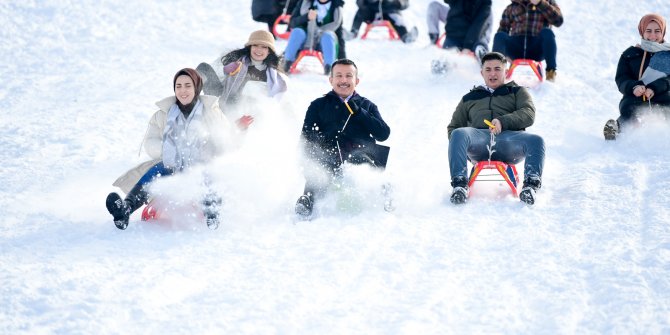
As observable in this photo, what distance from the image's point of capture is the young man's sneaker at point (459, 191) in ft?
14.6

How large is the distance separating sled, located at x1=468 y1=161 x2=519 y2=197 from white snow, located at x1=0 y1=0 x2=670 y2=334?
12 centimetres

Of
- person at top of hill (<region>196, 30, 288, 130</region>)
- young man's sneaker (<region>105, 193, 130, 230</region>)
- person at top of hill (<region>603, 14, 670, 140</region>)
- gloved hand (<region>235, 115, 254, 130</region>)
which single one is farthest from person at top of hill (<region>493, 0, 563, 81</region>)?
young man's sneaker (<region>105, 193, 130, 230</region>)

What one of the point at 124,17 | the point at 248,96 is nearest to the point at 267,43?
the point at 248,96

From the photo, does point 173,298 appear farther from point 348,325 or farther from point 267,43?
point 267,43

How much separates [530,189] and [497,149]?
0.42 m

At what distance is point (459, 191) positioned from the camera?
14.6 feet

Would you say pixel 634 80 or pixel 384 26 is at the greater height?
pixel 384 26

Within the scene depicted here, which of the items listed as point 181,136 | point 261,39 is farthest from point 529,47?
point 181,136

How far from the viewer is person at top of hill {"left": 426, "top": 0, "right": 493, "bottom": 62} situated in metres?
8.45

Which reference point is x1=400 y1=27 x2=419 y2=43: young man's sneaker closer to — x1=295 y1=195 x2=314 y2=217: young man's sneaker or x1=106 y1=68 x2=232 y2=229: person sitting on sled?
x1=106 y1=68 x2=232 y2=229: person sitting on sled

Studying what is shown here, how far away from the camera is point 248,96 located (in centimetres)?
563

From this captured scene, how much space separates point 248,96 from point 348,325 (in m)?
2.88

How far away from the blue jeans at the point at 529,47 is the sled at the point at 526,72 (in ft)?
0.33

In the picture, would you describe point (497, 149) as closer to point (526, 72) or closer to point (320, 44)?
point (526, 72)
